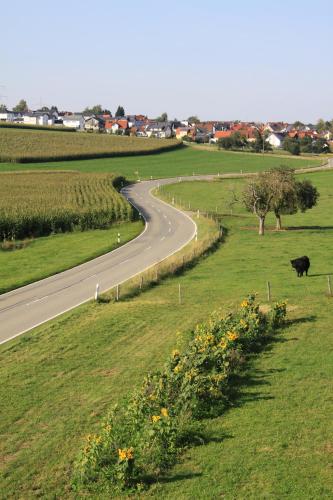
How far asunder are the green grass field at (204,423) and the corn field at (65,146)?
103705 mm

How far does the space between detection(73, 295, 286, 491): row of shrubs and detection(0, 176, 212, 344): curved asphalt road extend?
10.5m

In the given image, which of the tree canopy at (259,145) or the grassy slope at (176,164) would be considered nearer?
the grassy slope at (176,164)

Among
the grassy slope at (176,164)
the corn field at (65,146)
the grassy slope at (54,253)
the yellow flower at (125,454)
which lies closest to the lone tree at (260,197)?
the grassy slope at (54,253)

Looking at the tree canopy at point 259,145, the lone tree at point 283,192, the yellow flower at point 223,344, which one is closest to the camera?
the yellow flower at point 223,344

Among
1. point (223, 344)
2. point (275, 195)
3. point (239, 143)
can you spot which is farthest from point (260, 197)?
point (239, 143)

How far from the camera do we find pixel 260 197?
62.5 m

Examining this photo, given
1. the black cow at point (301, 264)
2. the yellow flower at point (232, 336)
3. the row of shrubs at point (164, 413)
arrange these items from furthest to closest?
1. the black cow at point (301, 264)
2. the yellow flower at point (232, 336)
3. the row of shrubs at point (164, 413)

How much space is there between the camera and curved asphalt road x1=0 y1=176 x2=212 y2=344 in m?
33.3

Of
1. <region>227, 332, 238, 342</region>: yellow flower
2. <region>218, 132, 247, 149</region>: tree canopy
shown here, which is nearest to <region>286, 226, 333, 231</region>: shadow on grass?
<region>227, 332, 238, 342</region>: yellow flower

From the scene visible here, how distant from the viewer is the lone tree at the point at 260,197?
62.2 m

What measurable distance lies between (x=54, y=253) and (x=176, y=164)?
97318 millimetres

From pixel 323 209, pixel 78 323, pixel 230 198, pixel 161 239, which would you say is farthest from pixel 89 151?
pixel 78 323

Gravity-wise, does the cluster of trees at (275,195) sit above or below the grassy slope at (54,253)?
above

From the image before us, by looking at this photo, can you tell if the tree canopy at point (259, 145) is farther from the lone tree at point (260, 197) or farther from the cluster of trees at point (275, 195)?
the lone tree at point (260, 197)
